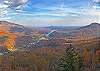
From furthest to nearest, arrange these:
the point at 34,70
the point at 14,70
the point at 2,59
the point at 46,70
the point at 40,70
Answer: the point at 2,59 → the point at 14,70 → the point at 34,70 → the point at 40,70 → the point at 46,70

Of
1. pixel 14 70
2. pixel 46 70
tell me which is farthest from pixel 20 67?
pixel 46 70

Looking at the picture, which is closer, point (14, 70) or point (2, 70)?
point (14, 70)

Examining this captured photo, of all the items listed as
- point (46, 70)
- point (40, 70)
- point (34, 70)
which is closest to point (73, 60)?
point (46, 70)

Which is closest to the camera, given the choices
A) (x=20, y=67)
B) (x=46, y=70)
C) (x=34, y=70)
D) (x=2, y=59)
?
(x=46, y=70)

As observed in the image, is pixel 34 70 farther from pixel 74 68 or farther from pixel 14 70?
pixel 74 68

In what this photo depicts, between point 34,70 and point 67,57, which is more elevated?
point 67,57

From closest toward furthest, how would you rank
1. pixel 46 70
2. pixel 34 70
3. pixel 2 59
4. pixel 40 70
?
pixel 46 70, pixel 40 70, pixel 34 70, pixel 2 59

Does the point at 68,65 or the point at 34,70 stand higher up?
the point at 68,65

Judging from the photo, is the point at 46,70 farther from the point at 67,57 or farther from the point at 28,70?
the point at 67,57

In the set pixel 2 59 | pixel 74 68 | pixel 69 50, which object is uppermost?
pixel 69 50
